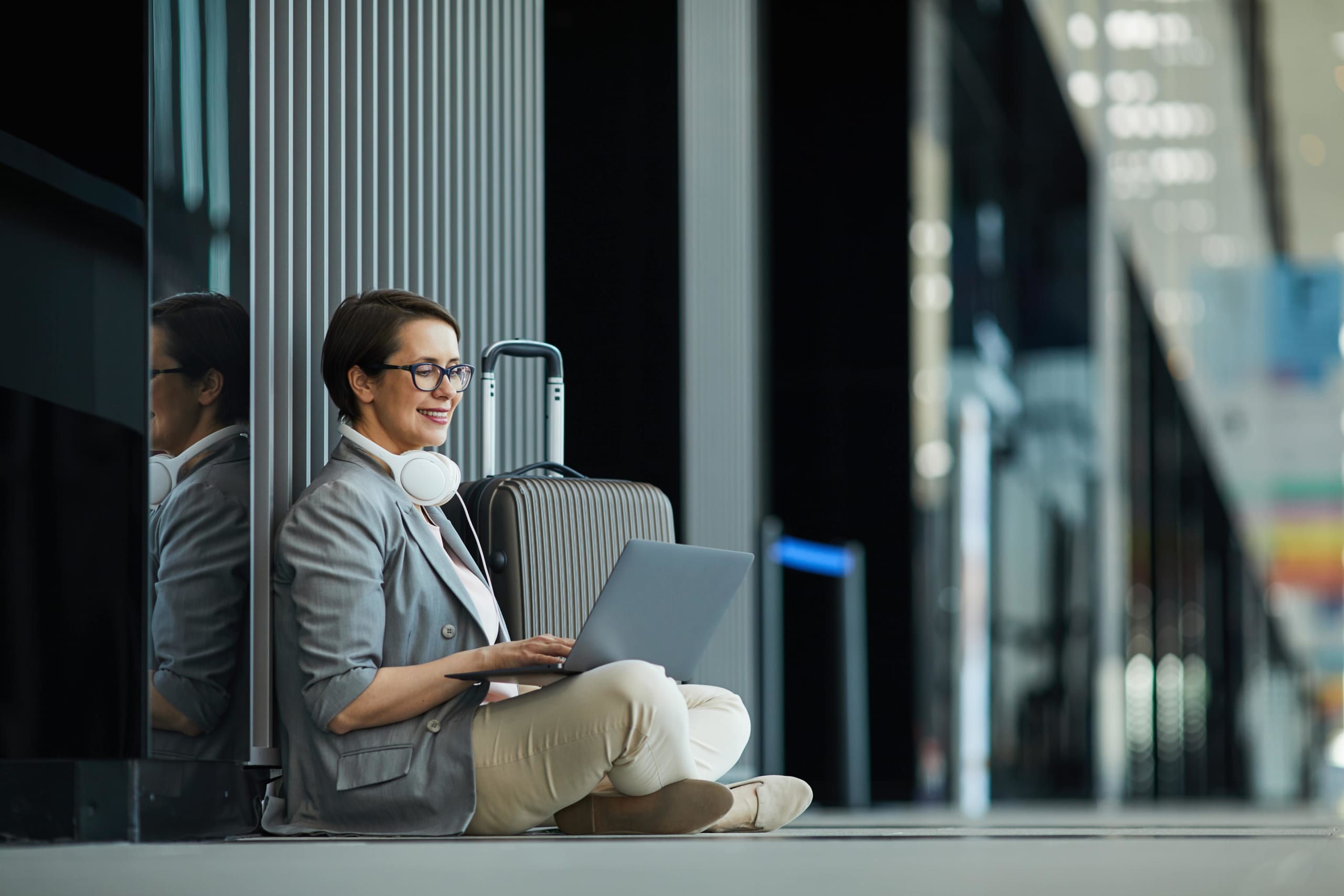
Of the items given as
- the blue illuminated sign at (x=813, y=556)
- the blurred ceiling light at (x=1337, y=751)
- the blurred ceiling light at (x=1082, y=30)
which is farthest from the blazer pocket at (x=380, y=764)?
the blurred ceiling light at (x=1337, y=751)

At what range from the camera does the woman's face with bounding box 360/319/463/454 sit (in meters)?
3.35

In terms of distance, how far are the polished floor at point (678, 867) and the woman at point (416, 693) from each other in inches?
4.2

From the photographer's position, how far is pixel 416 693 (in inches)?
121

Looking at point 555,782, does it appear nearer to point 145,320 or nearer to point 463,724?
point 463,724

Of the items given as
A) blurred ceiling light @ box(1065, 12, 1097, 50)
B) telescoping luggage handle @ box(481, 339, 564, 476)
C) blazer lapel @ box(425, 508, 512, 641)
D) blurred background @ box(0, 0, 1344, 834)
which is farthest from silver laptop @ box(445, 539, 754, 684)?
blurred ceiling light @ box(1065, 12, 1097, 50)

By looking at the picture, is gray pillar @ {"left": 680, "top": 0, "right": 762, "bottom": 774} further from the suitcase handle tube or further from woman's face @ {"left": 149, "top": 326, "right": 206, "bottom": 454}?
woman's face @ {"left": 149, "top": 326, "right": 206, "bottom": 454}

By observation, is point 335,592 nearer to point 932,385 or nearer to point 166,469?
point 166,469

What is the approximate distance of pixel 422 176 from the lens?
445 centimetres

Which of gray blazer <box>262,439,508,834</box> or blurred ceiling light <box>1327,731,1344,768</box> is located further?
blurred ceiling light <box>1327,731,1344,768</box>

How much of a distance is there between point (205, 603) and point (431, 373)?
621 millimetres

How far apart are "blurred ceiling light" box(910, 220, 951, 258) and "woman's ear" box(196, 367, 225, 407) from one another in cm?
759

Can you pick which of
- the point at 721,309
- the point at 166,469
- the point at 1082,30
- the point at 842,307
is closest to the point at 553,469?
the point at 166,469

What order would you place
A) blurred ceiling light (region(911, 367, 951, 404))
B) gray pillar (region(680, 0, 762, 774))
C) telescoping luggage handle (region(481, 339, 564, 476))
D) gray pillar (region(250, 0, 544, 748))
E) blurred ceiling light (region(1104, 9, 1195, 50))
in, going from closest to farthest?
gray pillar (region(250, 0, 544, 748)) → telescoping luggage handle (region(481, 339, 564, 476)) → gray pillar (region(680, 0, 762, 774)) → blurred ceiling light (region(911, 367, 951, 404)) → blurred ceiling light (region(1104, 9, 1195, 50))

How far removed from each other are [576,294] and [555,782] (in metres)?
3.56
